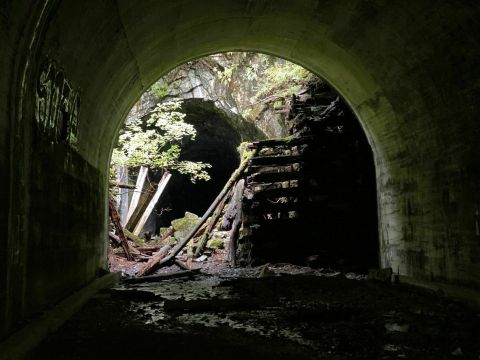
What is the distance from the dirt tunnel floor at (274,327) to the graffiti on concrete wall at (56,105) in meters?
1.85

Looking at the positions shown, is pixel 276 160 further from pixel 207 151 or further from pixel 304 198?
pixel 207 151

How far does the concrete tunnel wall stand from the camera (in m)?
3.33

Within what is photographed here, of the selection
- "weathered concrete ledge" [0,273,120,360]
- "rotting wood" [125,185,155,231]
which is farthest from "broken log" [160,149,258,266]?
"weathered concrete ledge" [0,273,120,360]

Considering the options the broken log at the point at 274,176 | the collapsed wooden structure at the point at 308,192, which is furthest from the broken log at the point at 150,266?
the broken log at the point at 274,176

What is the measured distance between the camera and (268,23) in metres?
7.02

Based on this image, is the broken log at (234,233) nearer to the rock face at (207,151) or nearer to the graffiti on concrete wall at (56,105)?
the graffiti on concrete wall at (56,105)

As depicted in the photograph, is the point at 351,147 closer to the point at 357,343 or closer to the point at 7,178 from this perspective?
the point at 357,343

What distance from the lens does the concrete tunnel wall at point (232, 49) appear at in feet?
10.9

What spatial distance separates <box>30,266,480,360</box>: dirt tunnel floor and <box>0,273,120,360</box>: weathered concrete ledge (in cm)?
7

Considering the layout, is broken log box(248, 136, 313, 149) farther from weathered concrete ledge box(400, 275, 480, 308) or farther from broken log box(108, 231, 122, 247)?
weathered concrete ledge box(400, 275, 480, 308)

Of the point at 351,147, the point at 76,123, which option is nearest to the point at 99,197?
the point at 76,123

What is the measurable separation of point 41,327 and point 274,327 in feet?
6.41

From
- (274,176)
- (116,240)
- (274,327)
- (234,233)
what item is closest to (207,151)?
(116,240)

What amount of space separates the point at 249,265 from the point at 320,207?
215 centimetres
